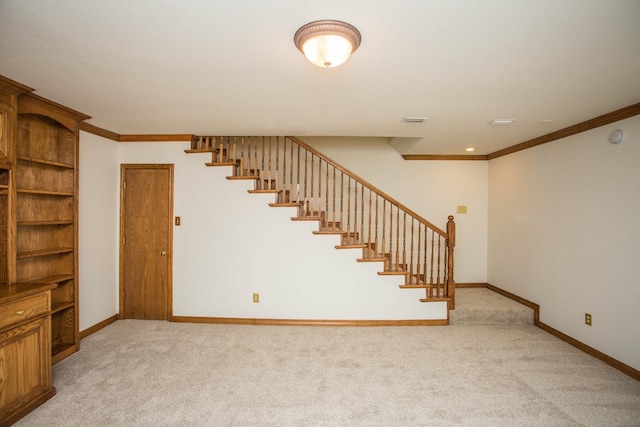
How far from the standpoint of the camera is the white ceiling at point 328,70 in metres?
1.50

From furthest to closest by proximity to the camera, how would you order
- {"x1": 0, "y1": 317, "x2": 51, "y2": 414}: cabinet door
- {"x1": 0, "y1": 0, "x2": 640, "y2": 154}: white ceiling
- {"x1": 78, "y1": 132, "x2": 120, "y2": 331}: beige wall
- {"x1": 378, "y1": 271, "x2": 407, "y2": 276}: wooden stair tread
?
1. {"x1": 378, "y1": 271, "x2": 407, "y2": 276}: wooden stair tread
2. {"x1": 78, "y1": 132, "x2": 120, "y2": 331}: beige wall
3. {"x1": 0, "y1": 317, "x2": 51, "y2": 414}: cabinet door
4. {"x1": 0, "y1": 0, "x2": 640, "y2": 154}: white ceiling

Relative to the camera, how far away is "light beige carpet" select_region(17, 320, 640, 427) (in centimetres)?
218

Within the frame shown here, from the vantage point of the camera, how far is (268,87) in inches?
95.4

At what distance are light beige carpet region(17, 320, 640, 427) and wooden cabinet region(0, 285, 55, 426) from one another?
0.12m

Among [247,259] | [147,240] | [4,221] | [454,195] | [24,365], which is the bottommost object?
[24,365]

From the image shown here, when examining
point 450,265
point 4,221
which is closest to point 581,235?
point 450,265

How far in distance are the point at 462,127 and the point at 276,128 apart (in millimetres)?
2149

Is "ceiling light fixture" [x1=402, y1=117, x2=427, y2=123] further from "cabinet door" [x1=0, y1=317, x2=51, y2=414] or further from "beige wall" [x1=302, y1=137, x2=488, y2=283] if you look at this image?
"cabinet door" [x1=0, y1=317, x2=51, y2=414]

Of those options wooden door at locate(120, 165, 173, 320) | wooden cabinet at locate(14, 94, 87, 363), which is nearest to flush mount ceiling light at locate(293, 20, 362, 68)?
wooden cabinet at locate(14, 94, 87, 363)

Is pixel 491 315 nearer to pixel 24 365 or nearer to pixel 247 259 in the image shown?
pixel 247 259

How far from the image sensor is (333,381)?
262cm

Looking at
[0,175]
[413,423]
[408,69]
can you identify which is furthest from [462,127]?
[0,175]

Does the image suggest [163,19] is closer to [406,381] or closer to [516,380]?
[406,381]

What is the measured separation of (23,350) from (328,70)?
2893 mm
